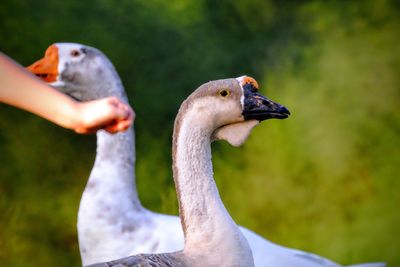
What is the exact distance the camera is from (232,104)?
77.1 inches

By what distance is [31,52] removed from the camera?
3.73 m

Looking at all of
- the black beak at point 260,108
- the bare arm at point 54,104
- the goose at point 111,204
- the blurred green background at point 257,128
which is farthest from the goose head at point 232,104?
the blurred green background at point 257,128

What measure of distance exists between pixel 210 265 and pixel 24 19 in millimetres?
2273

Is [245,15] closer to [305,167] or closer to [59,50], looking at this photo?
[305,167]

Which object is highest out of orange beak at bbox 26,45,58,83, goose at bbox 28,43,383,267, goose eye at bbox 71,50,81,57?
goose eye at bbox 71,50,81,57

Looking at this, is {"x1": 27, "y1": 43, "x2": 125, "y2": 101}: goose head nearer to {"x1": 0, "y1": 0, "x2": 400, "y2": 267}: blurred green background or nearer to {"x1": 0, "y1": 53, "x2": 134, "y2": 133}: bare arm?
{"x1": 0, "y1": 0, "x2": 400, "y2": 267}: blurred green background

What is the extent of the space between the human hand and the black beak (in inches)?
42.1

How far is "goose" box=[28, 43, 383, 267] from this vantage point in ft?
8.35

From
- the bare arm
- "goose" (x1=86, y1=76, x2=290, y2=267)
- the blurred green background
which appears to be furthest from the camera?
the blurred green background

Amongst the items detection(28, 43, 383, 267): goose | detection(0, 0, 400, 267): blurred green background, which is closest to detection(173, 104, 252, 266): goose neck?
detection(28, 43, 383, 267): goose

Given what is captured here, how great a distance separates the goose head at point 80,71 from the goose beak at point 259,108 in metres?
0.96

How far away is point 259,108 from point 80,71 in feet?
3.54

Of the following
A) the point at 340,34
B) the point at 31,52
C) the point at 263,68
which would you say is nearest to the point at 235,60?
the point at 263,68

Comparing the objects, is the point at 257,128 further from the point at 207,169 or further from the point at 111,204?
the point at 207,169
